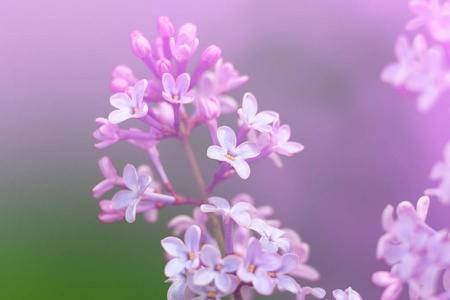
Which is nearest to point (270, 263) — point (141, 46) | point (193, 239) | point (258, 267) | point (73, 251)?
point (258, 267)

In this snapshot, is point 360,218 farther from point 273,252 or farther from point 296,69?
point 273,252

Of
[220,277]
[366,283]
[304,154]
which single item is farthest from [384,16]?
[220,277]

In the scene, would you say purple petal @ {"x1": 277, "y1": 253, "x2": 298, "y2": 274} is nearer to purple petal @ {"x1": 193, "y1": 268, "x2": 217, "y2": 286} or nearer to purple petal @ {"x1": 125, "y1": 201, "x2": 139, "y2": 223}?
purple petal @ {"x1": 193, "y1": 268, "x2": 217, "y2": 286}

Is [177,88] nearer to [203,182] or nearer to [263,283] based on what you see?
[203,182]

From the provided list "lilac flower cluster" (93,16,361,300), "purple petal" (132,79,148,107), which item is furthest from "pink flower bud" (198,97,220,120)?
"purple petal" (132,79,148,107)

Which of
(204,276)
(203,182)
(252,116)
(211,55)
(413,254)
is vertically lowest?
(204,276)

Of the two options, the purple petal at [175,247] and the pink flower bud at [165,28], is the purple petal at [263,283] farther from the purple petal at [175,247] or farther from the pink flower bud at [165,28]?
the pink flower bud at [165,28]

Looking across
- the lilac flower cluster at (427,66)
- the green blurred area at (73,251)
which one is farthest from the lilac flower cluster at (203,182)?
the green blurred area at (73,251)
